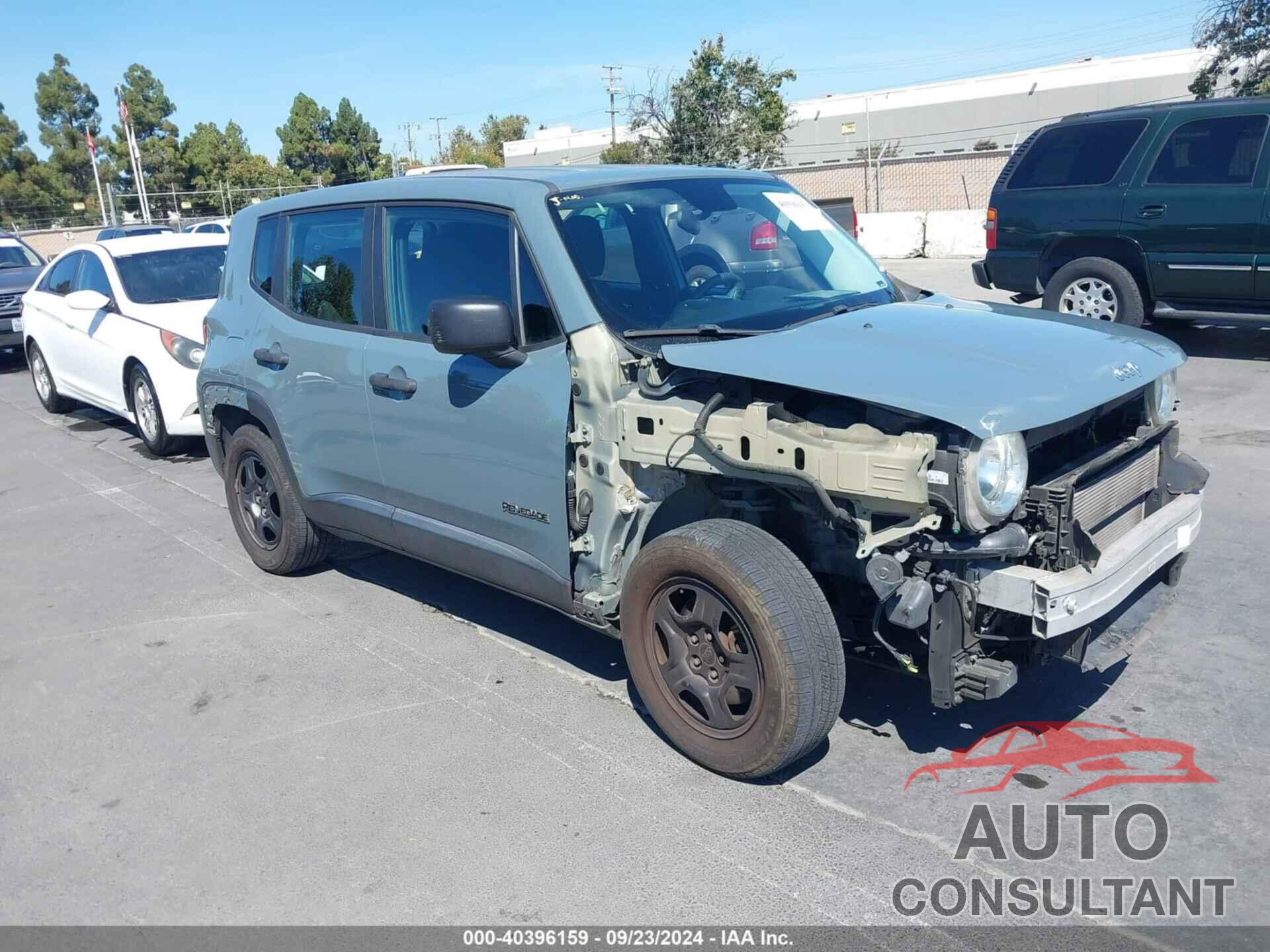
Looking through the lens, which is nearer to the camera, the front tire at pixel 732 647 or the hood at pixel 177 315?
the front tire at pixel 732 647

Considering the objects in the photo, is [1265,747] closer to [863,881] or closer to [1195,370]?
[863,881]

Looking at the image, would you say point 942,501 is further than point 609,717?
No

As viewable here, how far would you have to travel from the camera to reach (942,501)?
3.13m

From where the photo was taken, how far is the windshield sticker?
483cm

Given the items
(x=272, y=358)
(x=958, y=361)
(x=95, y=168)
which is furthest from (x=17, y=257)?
(x=95, y=168)

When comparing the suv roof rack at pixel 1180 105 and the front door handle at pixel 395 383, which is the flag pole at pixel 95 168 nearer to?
the suv roof rack at pixel 1180 105

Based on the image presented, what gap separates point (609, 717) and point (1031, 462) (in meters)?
1.81

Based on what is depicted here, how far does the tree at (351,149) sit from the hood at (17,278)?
43329mm

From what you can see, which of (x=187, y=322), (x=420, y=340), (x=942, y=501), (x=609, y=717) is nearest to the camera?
(x=942, y=501)

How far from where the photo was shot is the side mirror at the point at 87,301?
9031 millimetres

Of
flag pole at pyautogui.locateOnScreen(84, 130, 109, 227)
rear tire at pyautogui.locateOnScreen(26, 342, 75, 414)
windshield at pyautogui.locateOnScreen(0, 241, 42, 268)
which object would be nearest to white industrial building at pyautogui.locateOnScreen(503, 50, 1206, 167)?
flag pole at pyautogui.locateOnScreen(84, 130, 109, 227)

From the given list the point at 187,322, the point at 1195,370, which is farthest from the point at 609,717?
the point at 1195,370

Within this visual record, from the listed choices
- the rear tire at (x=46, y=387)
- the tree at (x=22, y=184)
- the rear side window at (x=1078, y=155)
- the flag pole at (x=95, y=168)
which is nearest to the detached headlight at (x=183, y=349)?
the rear tire at (x=46, y=387)

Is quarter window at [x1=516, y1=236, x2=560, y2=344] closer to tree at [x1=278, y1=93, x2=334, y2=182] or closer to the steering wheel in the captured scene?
the steering wheel
